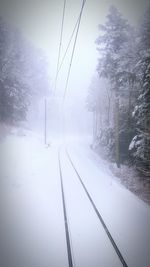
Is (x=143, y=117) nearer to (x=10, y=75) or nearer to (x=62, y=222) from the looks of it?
(x=62, y=222)

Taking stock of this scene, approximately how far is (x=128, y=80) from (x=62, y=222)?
7445 mm

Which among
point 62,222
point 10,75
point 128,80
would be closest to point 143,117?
point 128,80

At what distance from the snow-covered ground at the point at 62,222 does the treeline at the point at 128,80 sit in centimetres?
189

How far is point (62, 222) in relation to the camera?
219 inches

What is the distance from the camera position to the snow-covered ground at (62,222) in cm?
421

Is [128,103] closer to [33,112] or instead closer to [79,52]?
[79,52]

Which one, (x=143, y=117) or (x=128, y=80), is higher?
(x=128, y=80)

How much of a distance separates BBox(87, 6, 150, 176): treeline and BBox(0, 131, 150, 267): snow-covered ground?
6.21ft

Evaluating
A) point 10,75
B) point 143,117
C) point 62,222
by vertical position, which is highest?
point 10,75

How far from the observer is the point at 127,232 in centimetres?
515

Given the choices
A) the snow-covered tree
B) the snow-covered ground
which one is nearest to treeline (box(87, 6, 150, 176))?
the snow-covered tree

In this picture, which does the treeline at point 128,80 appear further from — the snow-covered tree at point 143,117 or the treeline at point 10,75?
the treeline at point 10,75

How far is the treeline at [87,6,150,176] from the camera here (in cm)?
837

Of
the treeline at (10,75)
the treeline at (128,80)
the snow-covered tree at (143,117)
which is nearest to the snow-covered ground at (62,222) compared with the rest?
the snow-covered tree at (143,117)
